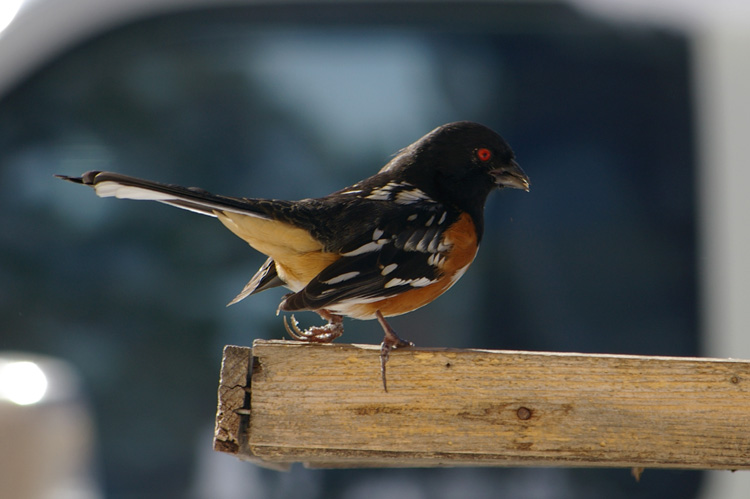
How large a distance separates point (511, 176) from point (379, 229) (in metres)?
0.61

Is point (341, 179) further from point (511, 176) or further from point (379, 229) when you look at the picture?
point (379, 229)

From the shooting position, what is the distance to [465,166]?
3129 mm

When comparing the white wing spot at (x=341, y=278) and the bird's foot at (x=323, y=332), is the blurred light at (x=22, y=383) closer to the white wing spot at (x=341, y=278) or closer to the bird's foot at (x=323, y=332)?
the bird's foot at (x=323, y=332)

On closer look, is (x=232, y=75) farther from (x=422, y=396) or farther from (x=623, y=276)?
(x=422, y=396)

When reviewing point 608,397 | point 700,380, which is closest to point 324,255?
point 608,397

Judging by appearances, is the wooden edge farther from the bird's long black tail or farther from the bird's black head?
the bird's black head

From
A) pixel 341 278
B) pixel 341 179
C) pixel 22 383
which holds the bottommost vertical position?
pixel 22 383

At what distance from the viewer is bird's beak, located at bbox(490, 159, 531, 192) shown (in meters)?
3.14

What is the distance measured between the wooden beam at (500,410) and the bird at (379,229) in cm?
13

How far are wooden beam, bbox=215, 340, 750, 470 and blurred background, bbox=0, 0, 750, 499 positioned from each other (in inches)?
147

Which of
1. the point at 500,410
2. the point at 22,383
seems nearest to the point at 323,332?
the point at 500,410

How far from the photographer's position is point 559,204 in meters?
6.55

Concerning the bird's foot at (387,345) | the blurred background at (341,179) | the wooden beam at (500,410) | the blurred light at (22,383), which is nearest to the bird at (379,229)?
the bird's foot at (387,345)

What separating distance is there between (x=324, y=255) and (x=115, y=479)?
4.66 meters
